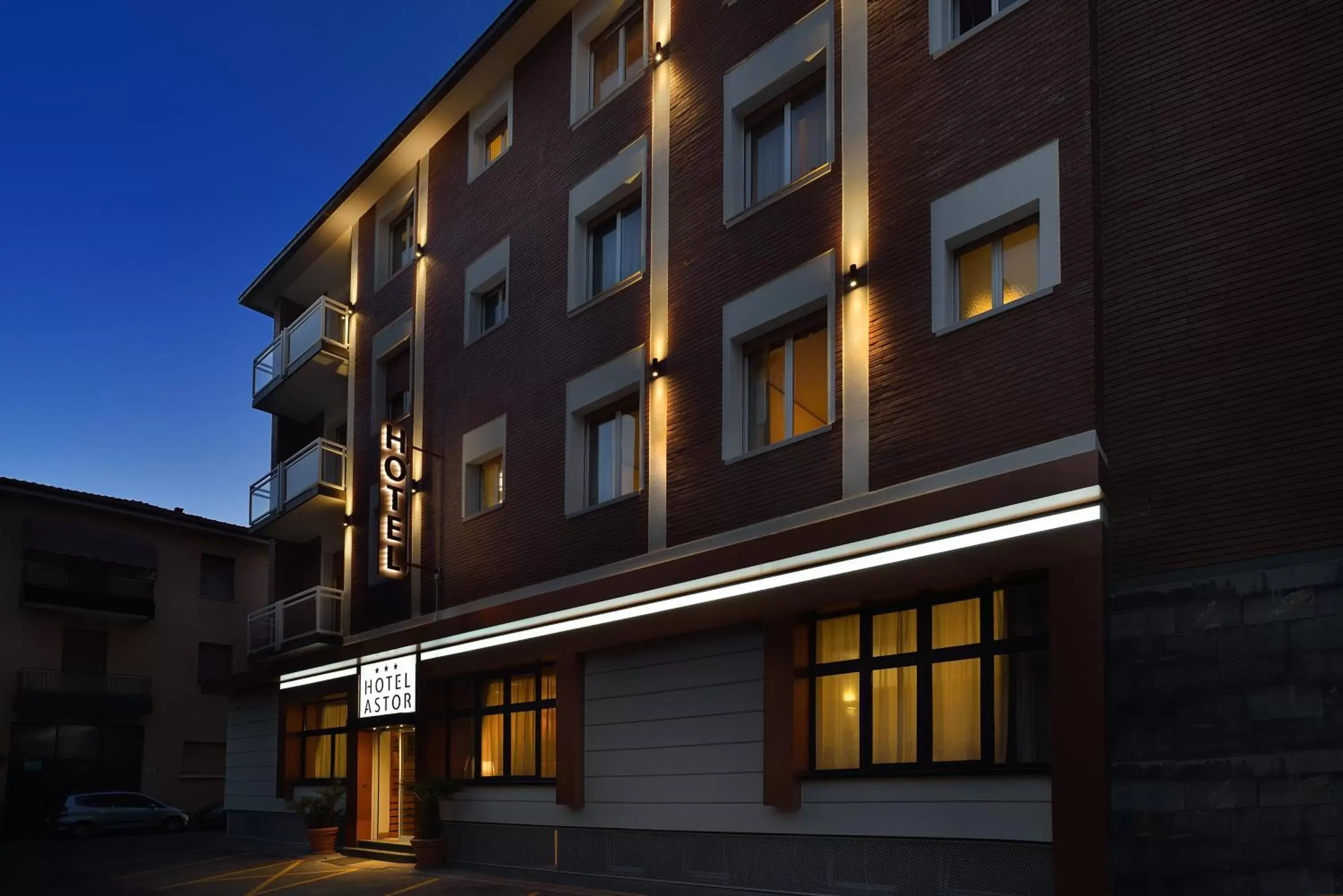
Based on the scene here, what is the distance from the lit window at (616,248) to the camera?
698 inches

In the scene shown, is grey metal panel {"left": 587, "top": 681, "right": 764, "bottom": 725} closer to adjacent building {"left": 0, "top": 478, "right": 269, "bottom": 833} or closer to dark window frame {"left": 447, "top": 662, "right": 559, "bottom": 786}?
dark window frame {"left": 447, "top": 662, "right": 559, "bottom": 786}

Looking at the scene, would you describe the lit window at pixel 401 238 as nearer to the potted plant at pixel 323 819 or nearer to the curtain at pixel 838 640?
the potted plant at pixel 323 819

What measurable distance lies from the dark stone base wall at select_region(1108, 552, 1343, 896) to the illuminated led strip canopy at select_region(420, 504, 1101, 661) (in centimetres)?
85

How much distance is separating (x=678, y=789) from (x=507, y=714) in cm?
478

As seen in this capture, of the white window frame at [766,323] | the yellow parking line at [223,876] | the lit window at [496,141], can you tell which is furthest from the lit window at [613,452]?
the yellow parking line at [223,876]

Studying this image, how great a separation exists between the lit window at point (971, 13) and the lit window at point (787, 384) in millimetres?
3370

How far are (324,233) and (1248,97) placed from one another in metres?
20.7

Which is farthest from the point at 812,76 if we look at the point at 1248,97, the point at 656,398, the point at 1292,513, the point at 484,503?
the point at 484,503

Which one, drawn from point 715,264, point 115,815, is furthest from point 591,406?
point 115,815

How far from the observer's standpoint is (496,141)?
2183 centimetres

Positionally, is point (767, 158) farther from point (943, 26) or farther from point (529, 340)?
point (529, 340)

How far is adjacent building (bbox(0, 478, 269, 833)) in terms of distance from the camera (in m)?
37.1

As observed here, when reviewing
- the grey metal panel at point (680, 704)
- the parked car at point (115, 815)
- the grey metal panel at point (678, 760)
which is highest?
the grey metal panel at point (680, 704)

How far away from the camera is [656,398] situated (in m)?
16.0
